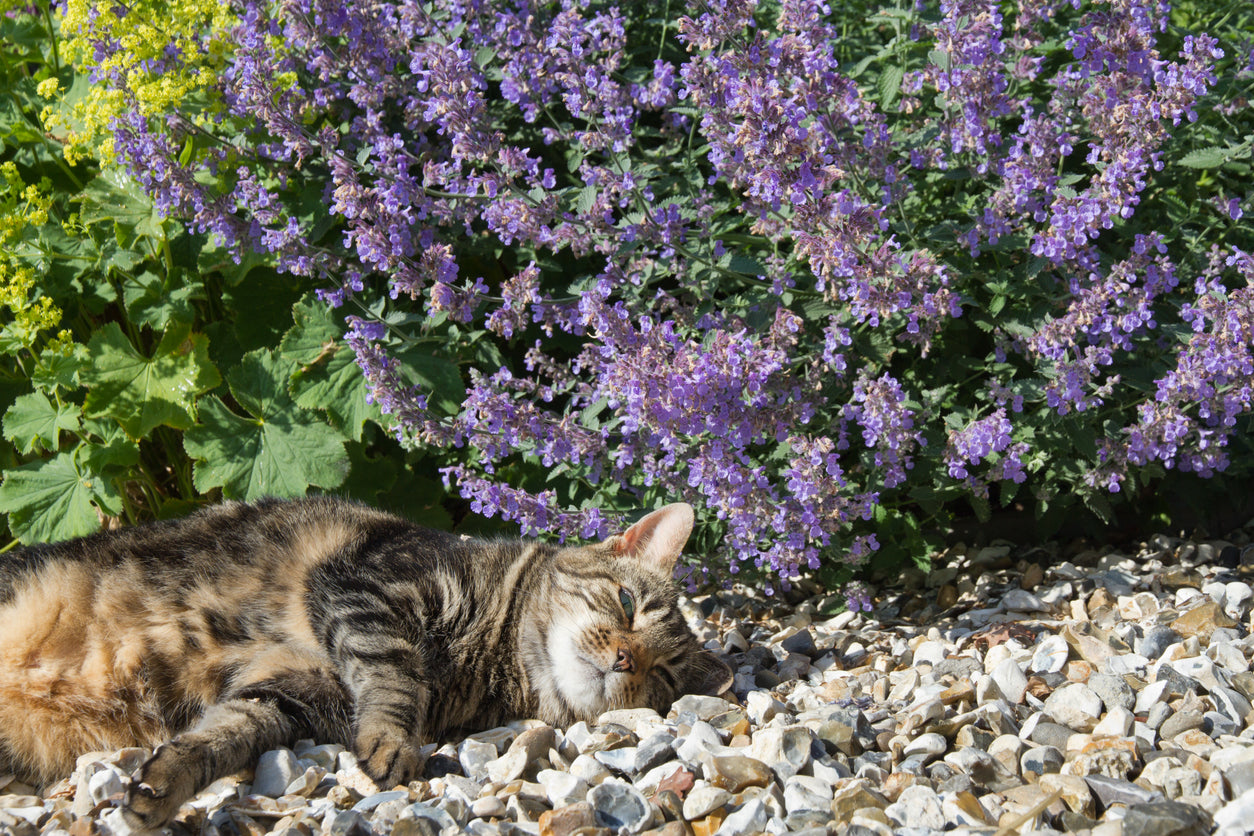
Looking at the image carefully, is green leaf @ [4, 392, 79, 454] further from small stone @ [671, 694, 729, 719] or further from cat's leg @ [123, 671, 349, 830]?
small stone @ [671, 694, 729, 719]

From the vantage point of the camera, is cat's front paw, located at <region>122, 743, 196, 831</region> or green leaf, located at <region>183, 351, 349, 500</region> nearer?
cat's front paw, located at <region>122, 743, 196, 831</region>

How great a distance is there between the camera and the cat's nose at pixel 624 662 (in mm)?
2699

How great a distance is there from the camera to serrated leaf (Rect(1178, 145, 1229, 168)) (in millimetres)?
3059

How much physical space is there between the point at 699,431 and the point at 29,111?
10.5 feet

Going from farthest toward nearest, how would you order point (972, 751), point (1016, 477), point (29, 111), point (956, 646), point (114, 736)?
point (29, 111)
point (956, 646)
point (1016, 477)
point (114, 736)
point (972, 751)

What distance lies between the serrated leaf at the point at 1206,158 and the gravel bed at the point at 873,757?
129 centimetres

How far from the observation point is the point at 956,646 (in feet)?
10.1

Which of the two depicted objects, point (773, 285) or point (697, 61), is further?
point (773, 285)

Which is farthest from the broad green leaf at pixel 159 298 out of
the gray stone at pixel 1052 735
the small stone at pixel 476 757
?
the gray stone at pixel 1052 735

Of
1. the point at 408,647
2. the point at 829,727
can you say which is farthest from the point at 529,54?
the point at 829,727

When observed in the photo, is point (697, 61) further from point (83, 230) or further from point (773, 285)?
point (83, 230)

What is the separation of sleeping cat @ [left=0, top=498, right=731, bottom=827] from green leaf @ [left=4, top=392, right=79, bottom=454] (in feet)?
2.85

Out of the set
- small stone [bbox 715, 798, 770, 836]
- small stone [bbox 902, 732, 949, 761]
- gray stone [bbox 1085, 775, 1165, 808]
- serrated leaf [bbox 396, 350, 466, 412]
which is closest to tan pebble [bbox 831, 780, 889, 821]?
small stone [bbox 715, 798, 770, 836]

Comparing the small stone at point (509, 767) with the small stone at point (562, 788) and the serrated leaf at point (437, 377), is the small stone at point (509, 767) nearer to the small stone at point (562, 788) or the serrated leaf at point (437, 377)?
the small stone at point (562, 788)
